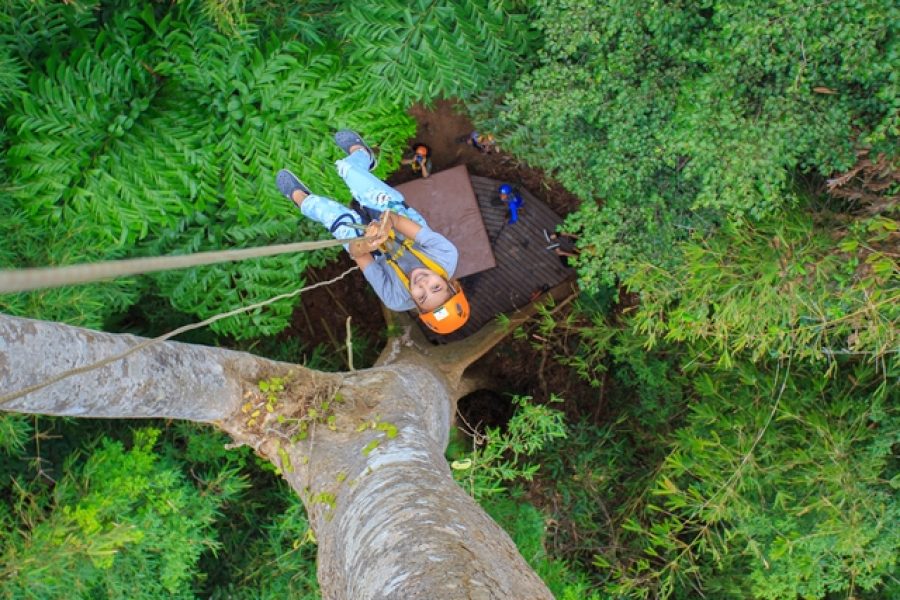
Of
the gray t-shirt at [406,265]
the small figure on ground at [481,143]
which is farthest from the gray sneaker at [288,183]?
the small figure on ground at [481,143]

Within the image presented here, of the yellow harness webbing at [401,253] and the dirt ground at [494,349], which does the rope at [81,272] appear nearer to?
the yellow harness webbing at [401,253]

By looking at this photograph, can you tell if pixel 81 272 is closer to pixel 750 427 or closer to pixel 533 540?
pixel 750 427

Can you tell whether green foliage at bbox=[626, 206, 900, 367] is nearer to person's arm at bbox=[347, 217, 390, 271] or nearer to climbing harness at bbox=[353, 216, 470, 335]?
climbing harness at bbox=[353, 216, 470, 335]

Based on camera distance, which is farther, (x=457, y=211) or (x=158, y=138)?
(x=457, y=211)

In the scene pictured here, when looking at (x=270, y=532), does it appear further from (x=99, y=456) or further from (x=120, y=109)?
(x=120, y=109)

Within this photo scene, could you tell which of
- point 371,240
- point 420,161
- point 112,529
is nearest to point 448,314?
point 371,240

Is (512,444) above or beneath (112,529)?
above
